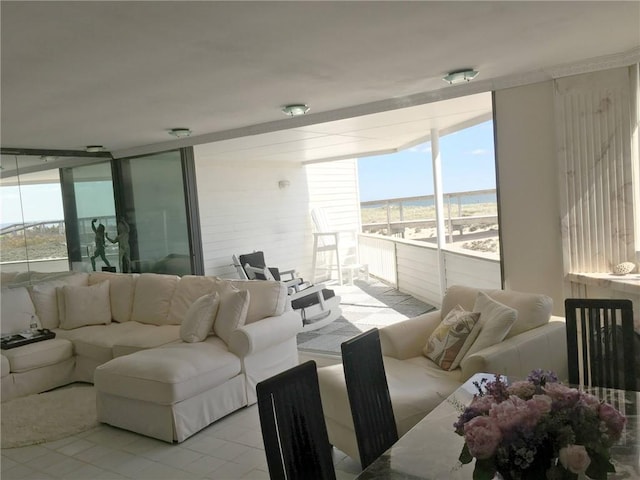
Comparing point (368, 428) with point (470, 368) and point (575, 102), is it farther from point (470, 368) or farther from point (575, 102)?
point (575, 102)

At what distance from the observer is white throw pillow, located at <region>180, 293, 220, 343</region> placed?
4.04 m

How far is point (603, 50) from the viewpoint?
126 inches

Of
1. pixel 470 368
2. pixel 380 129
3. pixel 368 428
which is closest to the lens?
pixel 368 428

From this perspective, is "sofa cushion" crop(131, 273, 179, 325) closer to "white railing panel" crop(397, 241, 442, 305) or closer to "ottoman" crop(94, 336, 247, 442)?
"ottoman" crop(94, 336, 247, 442)

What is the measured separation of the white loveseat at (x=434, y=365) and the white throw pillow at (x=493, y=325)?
0.04 metres

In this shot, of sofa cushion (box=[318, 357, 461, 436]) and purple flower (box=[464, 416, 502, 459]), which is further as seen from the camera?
sofa cushion (box=[318, 357, 461, 436])

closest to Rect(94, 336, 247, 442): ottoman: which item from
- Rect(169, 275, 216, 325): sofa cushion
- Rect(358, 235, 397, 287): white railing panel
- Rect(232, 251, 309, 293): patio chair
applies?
Rect(169, 275, 216, 325): sofa cushion

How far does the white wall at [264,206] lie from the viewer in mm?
7633

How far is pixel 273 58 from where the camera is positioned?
2812 millimetres

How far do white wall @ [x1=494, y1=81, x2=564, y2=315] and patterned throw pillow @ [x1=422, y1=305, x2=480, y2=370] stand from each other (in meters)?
0.91

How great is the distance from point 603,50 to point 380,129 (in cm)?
272

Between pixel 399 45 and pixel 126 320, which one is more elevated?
pixel 399 45

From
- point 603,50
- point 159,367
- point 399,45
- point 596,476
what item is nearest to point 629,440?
point 596,476

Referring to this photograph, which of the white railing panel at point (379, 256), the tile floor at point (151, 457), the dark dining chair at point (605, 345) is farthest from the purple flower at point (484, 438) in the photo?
the white railing panel at point (379, 256)
